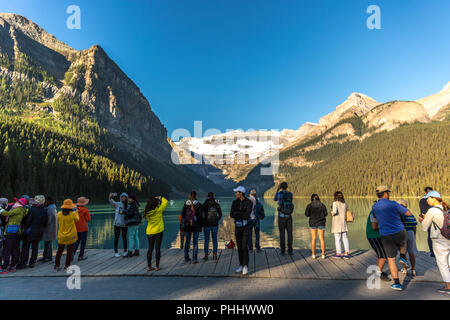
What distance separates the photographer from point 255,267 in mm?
10180

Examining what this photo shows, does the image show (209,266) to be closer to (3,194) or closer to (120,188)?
(3,194)

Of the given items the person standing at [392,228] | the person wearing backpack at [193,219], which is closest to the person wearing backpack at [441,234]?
the person standing at [392,228]

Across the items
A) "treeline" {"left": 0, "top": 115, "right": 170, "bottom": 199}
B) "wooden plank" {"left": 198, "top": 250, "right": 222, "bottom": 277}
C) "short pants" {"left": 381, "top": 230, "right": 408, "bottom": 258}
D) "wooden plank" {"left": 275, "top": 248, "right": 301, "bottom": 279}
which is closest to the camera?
"short pants" {"left": 381, "top": 230, "right": 408, "bottom": 258}

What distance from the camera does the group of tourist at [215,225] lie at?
25.7 feet

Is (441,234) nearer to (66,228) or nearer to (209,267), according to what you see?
(209,267)

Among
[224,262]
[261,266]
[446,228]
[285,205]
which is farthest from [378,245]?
[224,262]

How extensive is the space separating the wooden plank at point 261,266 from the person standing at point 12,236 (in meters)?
9.37

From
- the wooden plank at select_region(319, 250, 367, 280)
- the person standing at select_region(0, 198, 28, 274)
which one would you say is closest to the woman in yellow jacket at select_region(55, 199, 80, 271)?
the person standing at select_region(0, 198, 28, 274)

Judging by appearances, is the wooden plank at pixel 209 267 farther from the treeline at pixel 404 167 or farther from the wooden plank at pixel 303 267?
the treeline at pixel 404 167

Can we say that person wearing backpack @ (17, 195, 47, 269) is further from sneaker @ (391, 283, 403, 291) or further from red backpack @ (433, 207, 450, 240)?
red backpack @ (433, 207, 450, 240)

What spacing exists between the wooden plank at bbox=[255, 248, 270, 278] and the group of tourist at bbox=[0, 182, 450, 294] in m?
0.59

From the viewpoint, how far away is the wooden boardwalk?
9141 millimetres
